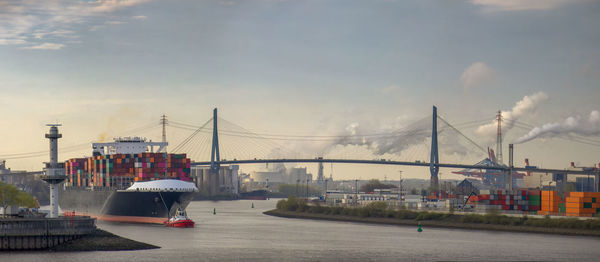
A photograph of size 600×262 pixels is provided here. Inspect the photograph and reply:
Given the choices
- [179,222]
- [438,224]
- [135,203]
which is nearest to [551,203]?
[438,224]

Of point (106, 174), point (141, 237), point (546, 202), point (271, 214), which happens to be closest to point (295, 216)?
point (271, 214)

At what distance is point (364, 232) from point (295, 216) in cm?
3567

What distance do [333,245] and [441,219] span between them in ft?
106

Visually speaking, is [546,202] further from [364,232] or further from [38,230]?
[38,230]

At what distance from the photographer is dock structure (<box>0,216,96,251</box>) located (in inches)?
2398

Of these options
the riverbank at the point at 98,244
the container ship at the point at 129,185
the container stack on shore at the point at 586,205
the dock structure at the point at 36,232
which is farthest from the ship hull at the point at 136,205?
the container stack on shore at the point at 586,205

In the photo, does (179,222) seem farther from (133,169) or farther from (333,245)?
(333,245)

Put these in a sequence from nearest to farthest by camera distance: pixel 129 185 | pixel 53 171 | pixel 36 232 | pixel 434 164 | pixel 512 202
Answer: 1. pixel 36 232
2. pixel 53 171
3. pixel 512 202
4. pixel 129 185
5. pixel 434 164

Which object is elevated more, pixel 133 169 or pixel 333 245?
pixel 133 169

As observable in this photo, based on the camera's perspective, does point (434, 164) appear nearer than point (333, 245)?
No

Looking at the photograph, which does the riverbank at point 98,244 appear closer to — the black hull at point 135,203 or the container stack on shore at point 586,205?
the black hull at point 135,203

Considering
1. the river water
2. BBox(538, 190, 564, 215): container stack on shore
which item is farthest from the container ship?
BBox(538, 190, 564, 215): container stack on shore

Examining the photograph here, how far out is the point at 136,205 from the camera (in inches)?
3905

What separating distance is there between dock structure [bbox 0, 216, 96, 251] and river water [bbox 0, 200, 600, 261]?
184 centimetres
